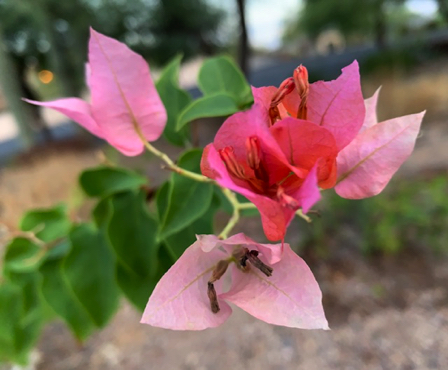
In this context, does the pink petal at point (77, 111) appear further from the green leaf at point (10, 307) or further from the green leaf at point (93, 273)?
the green leaf at point (10, 307)

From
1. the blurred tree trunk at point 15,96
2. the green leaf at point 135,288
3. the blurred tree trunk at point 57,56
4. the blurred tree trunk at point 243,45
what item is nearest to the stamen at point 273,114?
the green leaf at point 135,288

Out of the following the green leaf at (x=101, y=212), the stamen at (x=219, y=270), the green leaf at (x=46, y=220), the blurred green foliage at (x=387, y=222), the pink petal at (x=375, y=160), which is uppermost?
the pink petal at (x=375, y=160)

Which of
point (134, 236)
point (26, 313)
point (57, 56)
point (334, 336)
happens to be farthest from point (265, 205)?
point (57, 56)

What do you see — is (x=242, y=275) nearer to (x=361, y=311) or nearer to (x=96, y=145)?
(x=361, y=311)

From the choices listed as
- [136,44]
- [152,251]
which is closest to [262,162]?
[152,251]

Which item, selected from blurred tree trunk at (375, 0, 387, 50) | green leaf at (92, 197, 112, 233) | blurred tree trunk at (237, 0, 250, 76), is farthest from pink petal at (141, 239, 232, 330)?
blurred tree trunk at (375, 0, 387, 50)

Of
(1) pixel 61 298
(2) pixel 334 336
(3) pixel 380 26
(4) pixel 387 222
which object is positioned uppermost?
(1) pixel 61 298

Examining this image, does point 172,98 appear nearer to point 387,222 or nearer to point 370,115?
point 370,115
